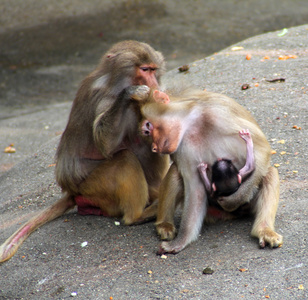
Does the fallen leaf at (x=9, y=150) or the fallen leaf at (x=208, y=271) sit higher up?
the fallen leaf at (x=208, y=271)

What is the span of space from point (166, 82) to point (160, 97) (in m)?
1.23

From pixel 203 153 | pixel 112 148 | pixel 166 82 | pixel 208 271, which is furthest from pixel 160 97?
pixel 208 271

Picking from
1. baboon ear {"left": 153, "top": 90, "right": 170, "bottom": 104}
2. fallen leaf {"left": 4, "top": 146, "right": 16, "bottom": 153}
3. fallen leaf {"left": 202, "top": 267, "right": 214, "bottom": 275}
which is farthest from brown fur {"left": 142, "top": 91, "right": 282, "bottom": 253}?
fallen leaf {"left": 4, "top": 146, "right": 16, "bottom": 153}

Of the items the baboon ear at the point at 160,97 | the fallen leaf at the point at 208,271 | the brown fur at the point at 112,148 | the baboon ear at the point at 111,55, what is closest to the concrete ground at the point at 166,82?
the fallen leaf at the point at 208,271

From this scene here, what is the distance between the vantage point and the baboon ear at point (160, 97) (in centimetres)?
432

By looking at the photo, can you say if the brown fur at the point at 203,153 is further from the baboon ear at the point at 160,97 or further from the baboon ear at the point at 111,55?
the baboon ear at the point at 111,55

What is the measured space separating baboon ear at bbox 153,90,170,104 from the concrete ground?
1.14 m

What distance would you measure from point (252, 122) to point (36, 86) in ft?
27.0

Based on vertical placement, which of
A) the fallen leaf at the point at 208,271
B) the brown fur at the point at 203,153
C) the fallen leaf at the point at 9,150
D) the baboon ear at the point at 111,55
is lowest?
the fallen leaf at the point at 9,150

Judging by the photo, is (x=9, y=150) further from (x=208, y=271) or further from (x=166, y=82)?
(x=208, y=271)

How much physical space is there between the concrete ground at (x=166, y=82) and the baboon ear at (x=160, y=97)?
114 cm

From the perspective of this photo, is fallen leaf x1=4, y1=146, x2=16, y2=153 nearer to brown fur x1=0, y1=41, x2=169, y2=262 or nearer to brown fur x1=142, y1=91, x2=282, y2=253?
brown fur x1=0, y1=41, x2=169, y2=262

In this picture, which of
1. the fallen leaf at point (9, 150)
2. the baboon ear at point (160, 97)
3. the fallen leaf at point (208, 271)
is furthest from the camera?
the fallen leaf at point (9, 150)

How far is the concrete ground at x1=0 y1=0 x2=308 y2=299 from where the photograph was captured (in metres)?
3.82
